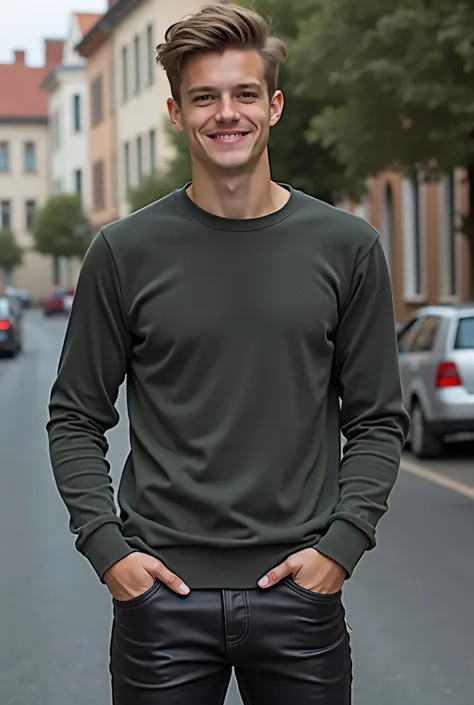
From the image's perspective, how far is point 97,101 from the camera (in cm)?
6400

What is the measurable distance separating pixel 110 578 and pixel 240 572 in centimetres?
23

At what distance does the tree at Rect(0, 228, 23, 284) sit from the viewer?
86.2 m

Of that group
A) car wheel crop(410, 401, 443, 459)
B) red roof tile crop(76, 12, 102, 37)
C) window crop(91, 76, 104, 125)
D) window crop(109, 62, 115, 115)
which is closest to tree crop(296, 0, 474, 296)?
car wheel crop(410, 401, 443, 459)

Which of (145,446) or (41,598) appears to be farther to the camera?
(41,598)

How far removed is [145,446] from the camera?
2650 mm

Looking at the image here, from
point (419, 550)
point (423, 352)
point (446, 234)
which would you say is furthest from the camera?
point (446, 234)

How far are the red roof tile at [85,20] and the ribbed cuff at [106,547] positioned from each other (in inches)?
2922

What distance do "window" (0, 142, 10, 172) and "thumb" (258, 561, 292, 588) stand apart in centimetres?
9223

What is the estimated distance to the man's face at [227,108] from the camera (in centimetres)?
264

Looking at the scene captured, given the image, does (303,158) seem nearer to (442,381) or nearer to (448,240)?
(448,240)

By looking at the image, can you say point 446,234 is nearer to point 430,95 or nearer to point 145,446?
point 430,95

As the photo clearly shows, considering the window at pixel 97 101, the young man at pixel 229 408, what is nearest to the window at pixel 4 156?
the window at pixel 97 101

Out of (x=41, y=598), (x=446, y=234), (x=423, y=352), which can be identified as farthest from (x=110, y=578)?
(x=446, y=234)

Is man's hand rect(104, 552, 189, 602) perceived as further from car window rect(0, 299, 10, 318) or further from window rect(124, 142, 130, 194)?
window rect(124, 142, 130, 194)
